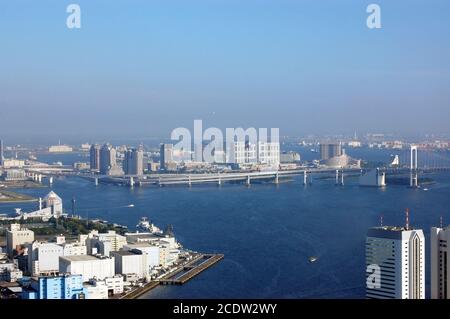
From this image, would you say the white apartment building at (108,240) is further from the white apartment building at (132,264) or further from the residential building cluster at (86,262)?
the white apartment building at (132,264)

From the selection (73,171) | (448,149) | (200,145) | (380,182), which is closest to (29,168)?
(73,171)

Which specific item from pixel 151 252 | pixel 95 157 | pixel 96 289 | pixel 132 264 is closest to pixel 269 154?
pixel 95 157

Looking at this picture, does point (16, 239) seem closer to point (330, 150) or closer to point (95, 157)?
point (95, 157)

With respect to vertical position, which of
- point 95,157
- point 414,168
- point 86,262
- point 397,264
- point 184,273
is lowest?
point 184,273

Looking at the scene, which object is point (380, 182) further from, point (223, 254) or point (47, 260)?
point (47, 260)

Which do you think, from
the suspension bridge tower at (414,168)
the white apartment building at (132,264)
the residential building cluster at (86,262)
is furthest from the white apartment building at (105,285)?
the suspension bridge tower at (414,168)

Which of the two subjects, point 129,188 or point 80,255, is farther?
point 129,188
